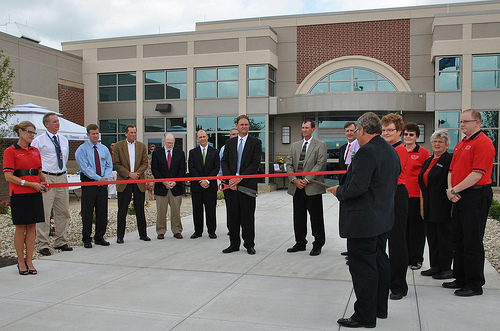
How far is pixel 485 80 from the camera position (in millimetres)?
17656

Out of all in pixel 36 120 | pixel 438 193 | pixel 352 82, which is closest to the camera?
pixel 438 193

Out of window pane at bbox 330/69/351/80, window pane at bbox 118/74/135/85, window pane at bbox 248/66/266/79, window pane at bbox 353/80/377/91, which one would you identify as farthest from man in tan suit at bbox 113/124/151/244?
window pane at bbox 118/74/135/85

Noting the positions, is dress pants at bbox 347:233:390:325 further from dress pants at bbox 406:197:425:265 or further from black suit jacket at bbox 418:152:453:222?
dress pants at bbox 406:197:425:265

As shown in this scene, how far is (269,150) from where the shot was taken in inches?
781

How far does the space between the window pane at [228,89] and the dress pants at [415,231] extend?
48.4 feet

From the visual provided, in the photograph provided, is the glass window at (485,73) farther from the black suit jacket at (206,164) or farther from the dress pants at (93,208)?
the dress pants at (93,208)

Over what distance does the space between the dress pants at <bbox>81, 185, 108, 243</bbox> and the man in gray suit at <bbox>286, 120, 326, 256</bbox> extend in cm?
320

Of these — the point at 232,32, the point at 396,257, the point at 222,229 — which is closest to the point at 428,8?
the point at 232,32

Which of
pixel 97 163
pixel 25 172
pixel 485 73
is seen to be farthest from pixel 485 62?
pixel 25 172

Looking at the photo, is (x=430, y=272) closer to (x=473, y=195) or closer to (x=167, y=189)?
(x=473, y=195)

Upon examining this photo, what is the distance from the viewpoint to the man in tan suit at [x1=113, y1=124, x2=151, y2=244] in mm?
7652

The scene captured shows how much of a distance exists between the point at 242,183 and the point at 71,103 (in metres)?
16.5

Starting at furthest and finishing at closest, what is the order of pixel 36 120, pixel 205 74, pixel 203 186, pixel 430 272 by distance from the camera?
1. pixel 205 74
2. pixel 36 120
3. pixel 203 186
4. pixel 430 272

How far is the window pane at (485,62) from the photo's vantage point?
1752 centimetres
